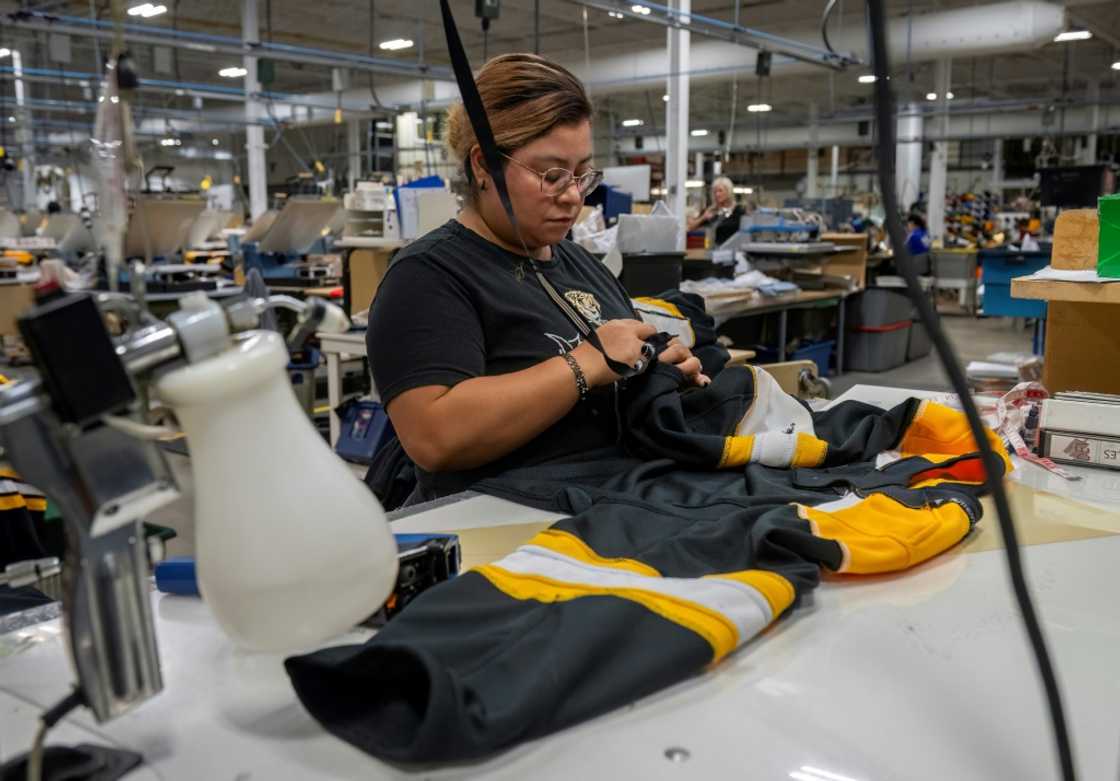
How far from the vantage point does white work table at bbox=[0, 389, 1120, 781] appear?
610mm

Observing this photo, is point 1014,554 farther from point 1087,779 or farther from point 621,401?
point 621,401

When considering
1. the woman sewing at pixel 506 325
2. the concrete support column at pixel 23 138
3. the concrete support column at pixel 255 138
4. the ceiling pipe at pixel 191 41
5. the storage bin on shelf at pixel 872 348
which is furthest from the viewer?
the concrete support column at pixel 23 138

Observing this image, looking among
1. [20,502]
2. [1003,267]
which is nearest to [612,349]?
[20,502]

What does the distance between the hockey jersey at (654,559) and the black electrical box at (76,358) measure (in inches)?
10.4

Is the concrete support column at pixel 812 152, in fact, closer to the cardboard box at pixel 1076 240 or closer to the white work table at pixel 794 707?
the cardboard box at pixel 1076 240

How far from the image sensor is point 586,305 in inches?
55.1

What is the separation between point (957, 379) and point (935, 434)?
946 millimetres

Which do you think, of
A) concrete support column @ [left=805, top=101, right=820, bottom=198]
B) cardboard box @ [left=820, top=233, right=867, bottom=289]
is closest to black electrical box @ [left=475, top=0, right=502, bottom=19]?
cardboard box @ [left=820, top=233, right=867, bottom=289]

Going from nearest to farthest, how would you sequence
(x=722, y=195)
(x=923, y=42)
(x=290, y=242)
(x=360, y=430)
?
(x=360, y=430) < (x=290, y=242) < (x=722, y=195) < (x=923, y=42)

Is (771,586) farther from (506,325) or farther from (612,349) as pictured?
(506,325)

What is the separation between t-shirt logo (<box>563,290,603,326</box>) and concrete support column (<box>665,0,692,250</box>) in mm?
4809

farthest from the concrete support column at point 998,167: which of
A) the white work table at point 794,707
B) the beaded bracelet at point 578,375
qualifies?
the white work table at point 794,707

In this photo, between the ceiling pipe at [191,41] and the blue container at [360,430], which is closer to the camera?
the blue container at [360,430]

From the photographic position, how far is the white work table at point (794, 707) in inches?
24.0
